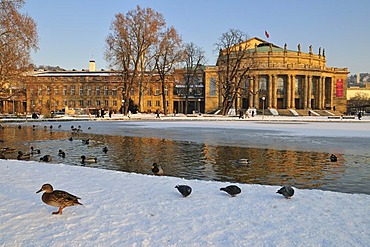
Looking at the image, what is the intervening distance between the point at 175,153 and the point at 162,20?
45515mm

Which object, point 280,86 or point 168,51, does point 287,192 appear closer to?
point 168,51

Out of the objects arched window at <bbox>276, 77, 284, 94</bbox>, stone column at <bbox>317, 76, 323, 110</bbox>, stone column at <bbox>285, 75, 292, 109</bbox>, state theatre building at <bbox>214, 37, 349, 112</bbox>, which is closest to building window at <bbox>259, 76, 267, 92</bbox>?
state theatre building at <bbox>214, 37, 349, 112</bbox>

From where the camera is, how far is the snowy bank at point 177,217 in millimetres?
5297

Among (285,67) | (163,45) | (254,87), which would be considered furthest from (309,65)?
(163,45)

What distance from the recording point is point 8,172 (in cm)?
1009

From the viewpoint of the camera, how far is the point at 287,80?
8581 cm

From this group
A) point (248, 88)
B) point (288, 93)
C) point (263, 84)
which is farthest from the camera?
point (263, 84)

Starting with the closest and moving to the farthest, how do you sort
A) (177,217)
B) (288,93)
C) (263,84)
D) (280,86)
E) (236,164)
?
(177,217) < (236,164) < (288,93) < (263,84) < (280,86)

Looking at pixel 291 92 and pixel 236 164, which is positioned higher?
pixel 291 92

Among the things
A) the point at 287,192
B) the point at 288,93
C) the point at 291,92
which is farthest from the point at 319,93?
the point at 287,192

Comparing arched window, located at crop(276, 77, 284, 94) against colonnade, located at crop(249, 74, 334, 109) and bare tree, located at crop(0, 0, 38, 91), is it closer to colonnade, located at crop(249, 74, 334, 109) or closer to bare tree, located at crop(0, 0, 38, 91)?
colonnade, located at crop(249, 74, 334, 109)

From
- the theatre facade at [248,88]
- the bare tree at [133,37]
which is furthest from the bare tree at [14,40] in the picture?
the theatre facade at [248,88]

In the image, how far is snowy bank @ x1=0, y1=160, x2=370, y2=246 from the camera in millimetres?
5297

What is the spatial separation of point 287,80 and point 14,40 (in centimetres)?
6262
